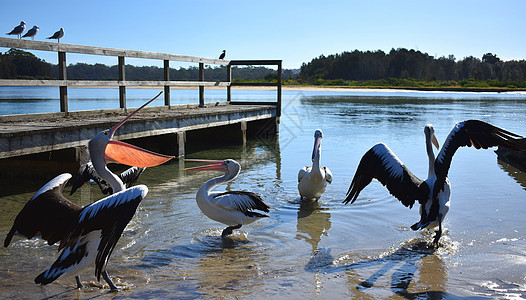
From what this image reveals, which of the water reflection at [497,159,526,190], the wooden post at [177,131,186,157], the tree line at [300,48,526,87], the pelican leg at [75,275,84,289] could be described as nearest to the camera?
the pelican leg at [75,275,84,289]

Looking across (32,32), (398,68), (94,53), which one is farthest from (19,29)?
(398,68)

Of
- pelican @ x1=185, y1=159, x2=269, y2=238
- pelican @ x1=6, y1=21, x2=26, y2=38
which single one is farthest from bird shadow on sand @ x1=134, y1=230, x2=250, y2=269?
pelican @ x1=6, y1=21, x2=26, y2=38

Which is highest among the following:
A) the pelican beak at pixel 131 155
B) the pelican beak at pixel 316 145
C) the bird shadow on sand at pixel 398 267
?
the pelican beak at pixel 131 155

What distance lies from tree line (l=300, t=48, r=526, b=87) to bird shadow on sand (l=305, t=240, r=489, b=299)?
6898cm

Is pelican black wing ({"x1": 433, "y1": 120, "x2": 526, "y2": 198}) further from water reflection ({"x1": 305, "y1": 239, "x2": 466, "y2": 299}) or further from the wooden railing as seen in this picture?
the wooden railing

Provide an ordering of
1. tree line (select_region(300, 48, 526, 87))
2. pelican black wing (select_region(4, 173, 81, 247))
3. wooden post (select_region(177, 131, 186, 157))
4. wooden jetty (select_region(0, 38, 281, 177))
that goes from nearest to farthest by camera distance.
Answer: pelican black wing (select_region(4, 173, 81, 247)) → wooden jetty (select_region(0, 38, 281, 177)) → wooden post (select_region(177, 131, 186, 157)) → tree line (select_region(300, 48, 526, 87))

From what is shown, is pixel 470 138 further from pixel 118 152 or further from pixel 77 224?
pixel 77 224

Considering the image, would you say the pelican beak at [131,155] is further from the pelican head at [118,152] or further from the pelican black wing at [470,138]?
the pelican black wing at [470,138]

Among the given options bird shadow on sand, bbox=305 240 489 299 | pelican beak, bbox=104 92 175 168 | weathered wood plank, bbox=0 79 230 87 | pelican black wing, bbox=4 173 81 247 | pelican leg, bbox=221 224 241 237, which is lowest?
bird shadow on sand, bbox=305 240 489 299

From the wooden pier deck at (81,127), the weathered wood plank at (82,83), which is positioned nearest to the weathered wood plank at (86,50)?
the weathered wood plank at (82,83)

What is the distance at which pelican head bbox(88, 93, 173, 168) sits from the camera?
4.06 meters

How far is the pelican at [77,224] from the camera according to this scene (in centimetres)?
329

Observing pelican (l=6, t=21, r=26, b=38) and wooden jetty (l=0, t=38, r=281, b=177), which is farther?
pelican (l=6, t=21, r=26, b=38)

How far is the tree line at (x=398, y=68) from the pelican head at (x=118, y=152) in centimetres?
6976
